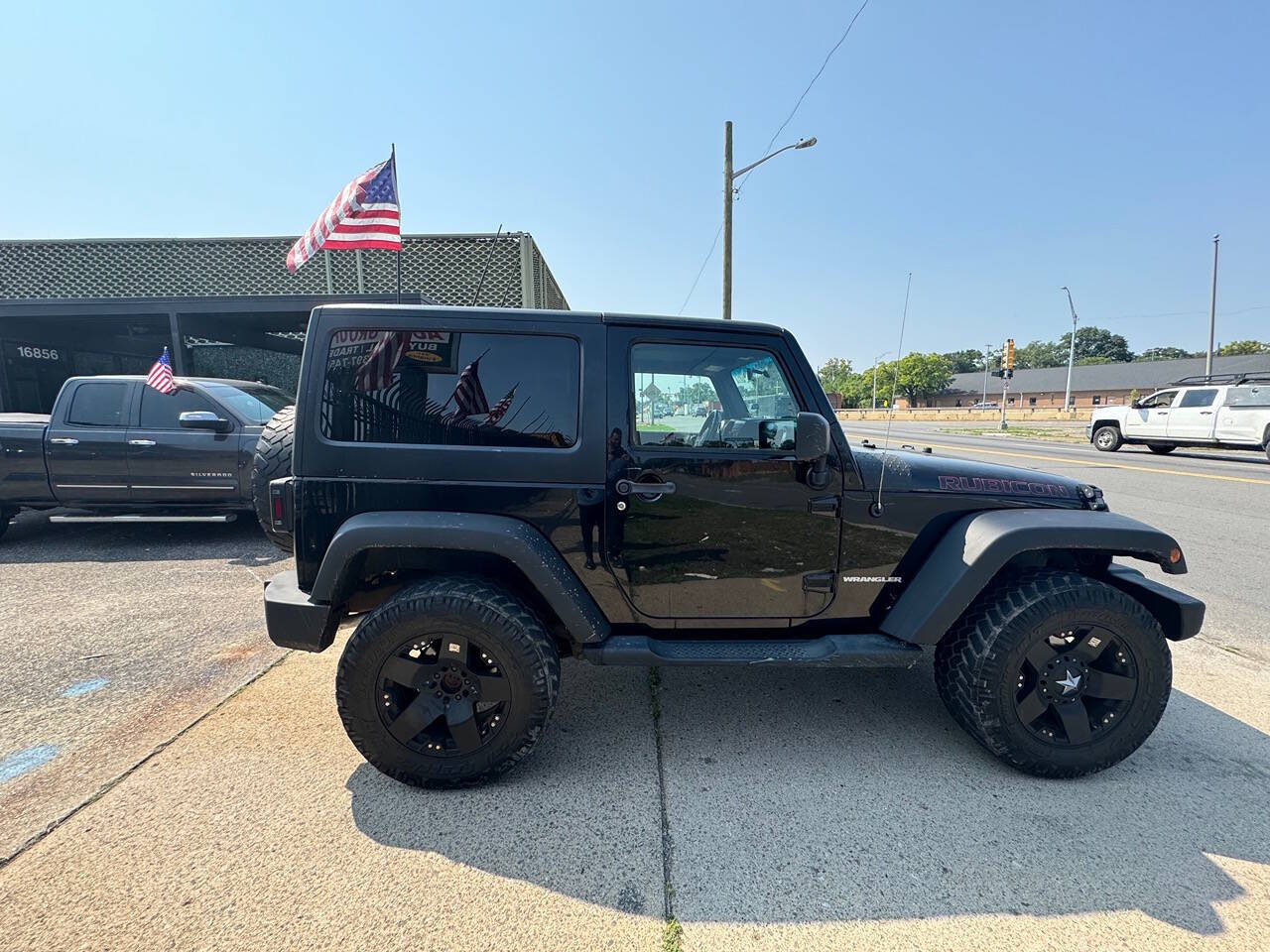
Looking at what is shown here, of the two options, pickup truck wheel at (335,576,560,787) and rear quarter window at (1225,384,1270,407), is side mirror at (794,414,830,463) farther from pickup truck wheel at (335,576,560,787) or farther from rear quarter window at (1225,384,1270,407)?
rear quarter window at (1225,384,1270,407)

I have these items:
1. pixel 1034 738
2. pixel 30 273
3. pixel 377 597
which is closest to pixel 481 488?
pixel 377 597

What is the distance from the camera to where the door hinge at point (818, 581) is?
2.46 metres

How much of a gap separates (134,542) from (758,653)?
6.60 meters

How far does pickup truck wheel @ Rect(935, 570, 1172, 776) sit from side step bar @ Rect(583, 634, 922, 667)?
30 centimetres

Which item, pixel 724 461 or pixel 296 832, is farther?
pixel 724 461

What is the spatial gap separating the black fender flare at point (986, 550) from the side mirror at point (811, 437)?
74cm

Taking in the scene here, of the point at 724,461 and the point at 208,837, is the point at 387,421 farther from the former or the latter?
the point at 208,837

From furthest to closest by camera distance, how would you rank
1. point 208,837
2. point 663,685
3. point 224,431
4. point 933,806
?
point 224,431, point 663,685, point 933,806, point 208,837

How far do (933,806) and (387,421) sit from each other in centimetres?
262

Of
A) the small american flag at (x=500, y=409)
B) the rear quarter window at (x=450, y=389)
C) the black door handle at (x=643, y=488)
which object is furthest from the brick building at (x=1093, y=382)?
the small american flag at (x=500, y=409)

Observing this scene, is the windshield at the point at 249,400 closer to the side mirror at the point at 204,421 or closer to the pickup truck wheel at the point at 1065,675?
the side mirror at the point at 204,421

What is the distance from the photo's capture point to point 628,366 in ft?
7.86

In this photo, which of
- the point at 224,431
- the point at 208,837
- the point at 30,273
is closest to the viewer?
the point at 208,837

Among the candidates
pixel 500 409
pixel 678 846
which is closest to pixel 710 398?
pixel 500 409
